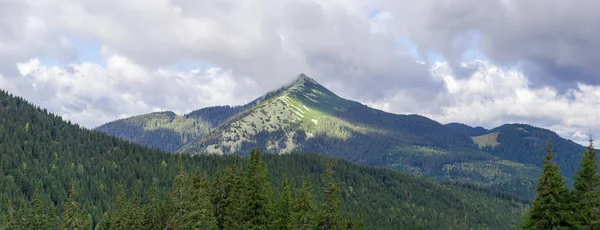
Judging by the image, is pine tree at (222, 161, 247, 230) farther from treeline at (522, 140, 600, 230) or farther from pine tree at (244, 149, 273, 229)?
treeline at (522, 140, 600, 230)

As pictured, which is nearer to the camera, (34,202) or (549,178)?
(549,178)

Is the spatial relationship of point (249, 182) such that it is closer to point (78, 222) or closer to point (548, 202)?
point (78, 222)

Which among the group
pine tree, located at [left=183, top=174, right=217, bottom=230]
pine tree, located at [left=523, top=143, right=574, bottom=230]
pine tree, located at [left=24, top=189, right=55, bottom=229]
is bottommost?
pine tree, located at [left=24, top=189, right=55, bottom=229]

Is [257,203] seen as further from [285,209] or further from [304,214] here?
[304,214]

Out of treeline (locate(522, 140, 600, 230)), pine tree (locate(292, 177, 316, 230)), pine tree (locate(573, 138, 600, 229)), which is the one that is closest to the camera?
pine tree (locate(573, 138, 600, 229))

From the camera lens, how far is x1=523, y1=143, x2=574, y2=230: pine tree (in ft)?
124

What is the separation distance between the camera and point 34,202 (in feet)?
368

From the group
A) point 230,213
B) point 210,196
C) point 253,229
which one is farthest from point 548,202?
point 210,196

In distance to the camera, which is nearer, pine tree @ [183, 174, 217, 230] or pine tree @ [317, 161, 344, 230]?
pine tree @ [183, 174, 217, 230]

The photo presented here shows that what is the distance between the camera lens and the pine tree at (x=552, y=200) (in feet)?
124

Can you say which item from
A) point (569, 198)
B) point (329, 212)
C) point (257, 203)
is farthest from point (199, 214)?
point (569, 198)

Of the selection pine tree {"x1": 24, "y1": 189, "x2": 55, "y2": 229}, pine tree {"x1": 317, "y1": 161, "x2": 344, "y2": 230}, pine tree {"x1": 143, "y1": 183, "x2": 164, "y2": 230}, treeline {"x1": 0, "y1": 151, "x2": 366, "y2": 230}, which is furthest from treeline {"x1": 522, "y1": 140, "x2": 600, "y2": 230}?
pine tree {"x1": 24, "y1": 189, "x2": 55, "y2": 229}

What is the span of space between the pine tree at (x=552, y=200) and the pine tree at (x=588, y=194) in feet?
2.72

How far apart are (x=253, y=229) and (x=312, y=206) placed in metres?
9.50
